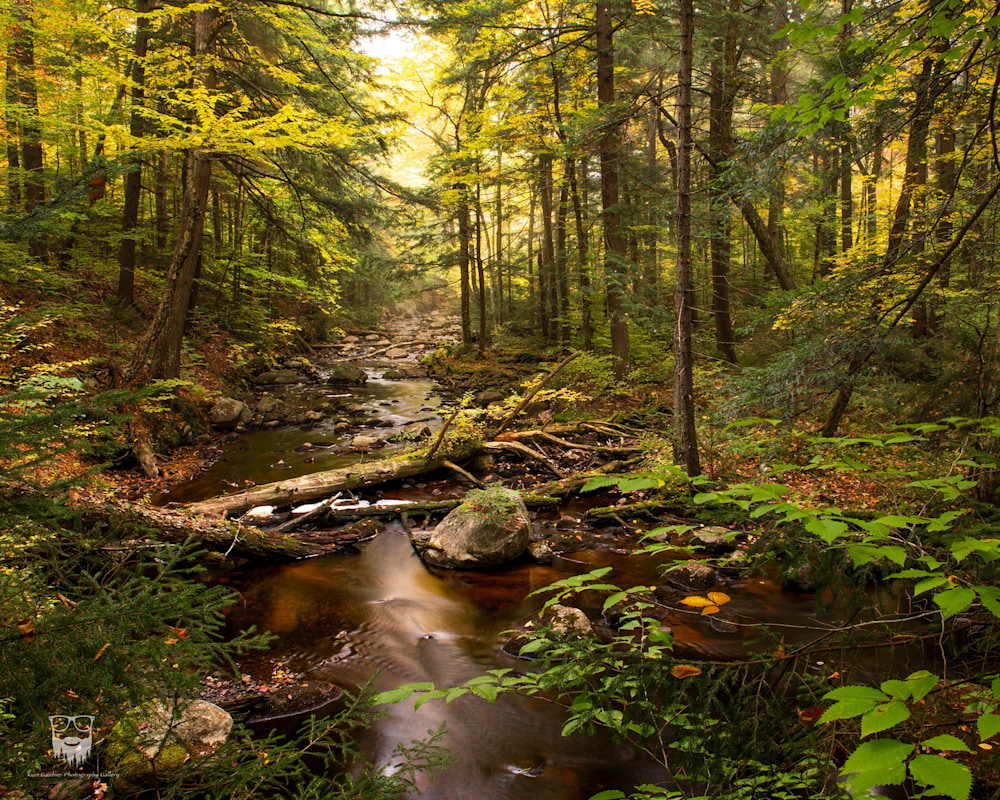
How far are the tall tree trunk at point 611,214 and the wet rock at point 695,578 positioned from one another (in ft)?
19.3

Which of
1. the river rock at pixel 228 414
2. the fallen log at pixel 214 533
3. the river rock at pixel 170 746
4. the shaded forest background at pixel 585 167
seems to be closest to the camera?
the river rock at pixel 170 746

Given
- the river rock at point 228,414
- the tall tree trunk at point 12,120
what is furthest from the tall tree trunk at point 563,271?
the tall tree trunk at point 12,120

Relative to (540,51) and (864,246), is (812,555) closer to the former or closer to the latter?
(864,246)

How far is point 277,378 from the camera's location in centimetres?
1656

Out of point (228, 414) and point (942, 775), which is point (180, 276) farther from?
point (942, 775)

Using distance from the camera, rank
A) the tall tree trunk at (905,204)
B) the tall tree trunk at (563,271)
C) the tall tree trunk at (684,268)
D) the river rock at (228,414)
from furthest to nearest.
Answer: the tall tree trunk at (563,271), the river rock at (228,414), the tall tree trunk at (684,268), the tall tree trunk at (905,204)

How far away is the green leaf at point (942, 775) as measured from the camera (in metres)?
1.02

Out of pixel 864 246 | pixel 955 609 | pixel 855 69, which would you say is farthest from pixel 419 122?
pixel 955 609

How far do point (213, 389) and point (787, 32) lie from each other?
528 inches

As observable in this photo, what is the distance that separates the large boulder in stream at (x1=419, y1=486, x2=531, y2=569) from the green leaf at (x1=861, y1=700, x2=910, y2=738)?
5307mm

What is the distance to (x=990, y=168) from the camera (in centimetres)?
496

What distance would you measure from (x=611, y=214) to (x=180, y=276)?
9.57m

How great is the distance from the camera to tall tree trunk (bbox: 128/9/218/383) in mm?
9289

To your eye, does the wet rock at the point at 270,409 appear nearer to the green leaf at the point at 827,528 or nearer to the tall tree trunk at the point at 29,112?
the tall tree trunk at the point at 29,112
